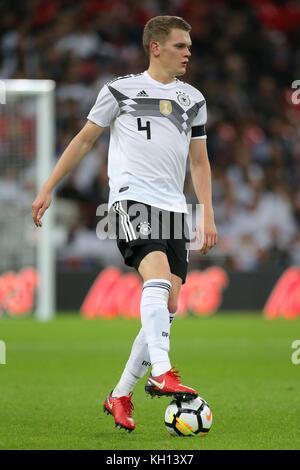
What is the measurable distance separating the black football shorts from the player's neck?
75 cm

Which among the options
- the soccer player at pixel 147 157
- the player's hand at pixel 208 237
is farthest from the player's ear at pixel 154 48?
the player's hand at pixel 208 237

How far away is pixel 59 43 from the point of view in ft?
66.8

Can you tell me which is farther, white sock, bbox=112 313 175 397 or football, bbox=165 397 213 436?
white sock, bbox=112 313 175 397

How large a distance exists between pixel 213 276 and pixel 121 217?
39.4ft

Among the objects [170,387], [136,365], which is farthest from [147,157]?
[170,387]

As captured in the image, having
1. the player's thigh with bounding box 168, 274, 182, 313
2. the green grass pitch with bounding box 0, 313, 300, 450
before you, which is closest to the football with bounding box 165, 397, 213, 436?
the green grass pitch with bounding box 0, 313, 300, 450

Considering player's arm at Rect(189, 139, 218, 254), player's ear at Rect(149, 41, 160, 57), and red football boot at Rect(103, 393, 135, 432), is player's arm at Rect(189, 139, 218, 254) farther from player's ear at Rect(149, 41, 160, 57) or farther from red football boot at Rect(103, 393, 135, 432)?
red football boot at Rect(103, 393, 135, 432)

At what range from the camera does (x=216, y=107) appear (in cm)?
2067

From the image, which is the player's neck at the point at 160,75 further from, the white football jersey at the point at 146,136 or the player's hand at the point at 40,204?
the player's hand at the point at 40,204

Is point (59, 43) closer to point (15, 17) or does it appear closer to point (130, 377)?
point (15, 17)

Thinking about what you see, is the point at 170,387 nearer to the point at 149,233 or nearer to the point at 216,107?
the point at 149,233

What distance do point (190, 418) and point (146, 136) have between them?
1.58 meters

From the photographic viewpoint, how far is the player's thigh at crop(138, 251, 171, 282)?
6.08 m
